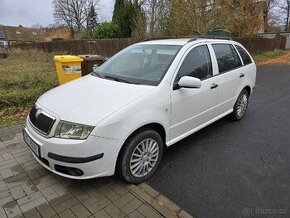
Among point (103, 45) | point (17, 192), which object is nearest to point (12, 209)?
point (17, 192)

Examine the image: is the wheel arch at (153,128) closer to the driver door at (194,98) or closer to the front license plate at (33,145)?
the driver door at (194,98)

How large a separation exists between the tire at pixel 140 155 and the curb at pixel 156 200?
94 mm

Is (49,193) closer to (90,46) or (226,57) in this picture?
(226,57)

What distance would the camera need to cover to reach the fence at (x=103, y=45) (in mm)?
16344

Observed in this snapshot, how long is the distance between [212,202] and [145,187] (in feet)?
2.62

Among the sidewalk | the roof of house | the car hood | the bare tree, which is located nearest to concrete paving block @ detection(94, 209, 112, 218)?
the sidewalk

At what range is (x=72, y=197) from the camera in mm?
2918

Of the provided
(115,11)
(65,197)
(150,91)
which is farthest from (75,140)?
(115,11)

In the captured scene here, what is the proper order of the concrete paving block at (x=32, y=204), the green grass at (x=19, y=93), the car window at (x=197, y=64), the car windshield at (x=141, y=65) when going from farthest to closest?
the green grass at (x=19, y=93), the car window at (x=197, y=64), the car windshield at (x=141, y=65), the concrete paving block at (x=32, y=204)

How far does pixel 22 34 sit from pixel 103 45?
166 ft

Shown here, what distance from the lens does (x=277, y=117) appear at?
5.57 m

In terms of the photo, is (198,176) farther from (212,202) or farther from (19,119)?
(19,119)

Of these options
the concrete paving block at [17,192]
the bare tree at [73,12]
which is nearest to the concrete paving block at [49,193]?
the concrete paving block at [17,192]

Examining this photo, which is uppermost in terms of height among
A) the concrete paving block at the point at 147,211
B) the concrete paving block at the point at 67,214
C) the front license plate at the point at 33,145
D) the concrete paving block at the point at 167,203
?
the front license plate at the point at 33,145
